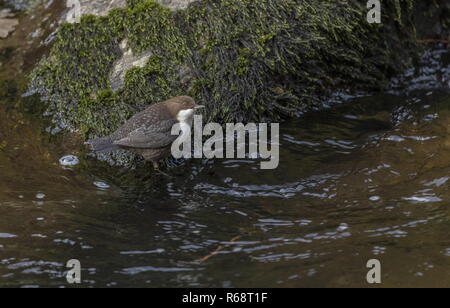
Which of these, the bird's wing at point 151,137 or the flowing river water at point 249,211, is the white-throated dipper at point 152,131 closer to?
the bird's wing at point 151,137

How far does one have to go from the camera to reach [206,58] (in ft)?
17.5

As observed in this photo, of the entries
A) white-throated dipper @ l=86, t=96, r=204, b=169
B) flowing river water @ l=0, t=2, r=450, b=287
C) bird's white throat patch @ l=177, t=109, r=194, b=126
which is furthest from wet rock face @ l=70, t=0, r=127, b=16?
bird's white throat patch @ l=177, t=109, r=194, b=126

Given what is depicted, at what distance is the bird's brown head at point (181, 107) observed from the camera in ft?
15.5

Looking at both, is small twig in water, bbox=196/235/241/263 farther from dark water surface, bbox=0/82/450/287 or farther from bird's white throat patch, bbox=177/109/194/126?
bird's white throat patch, bbox=177/109/194/126

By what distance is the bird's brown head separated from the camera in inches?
186

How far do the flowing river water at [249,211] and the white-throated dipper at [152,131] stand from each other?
25 cm

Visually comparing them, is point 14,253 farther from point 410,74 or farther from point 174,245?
point 410,74

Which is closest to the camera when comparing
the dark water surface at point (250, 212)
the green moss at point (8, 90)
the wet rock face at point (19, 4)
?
the dark water surface at point (250, 212)

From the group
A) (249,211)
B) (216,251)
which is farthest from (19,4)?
(216,251)

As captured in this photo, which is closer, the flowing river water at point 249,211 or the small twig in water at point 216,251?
the flowing river water at point 249,211

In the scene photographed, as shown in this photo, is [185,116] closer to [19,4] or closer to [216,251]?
[216,251]

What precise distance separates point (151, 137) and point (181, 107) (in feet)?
1.12

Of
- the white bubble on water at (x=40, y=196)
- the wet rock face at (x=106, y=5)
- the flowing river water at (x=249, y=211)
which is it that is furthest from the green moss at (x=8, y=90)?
the white bubble on water at (x=40, y=196)

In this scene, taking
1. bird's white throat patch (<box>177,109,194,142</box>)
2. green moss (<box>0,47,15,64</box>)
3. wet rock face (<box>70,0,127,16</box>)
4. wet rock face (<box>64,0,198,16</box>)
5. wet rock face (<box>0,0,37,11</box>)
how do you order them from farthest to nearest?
wet rock face (<box>0,0,37,11</box>)
green moss (<box>0,47,15,64</box>)
wet rock face (<box>70,0,127,16</box>)
wet rock face (<box>64,0,198,16</box>)
bird's white throat patch (<box>177,109,194,142</box>)
